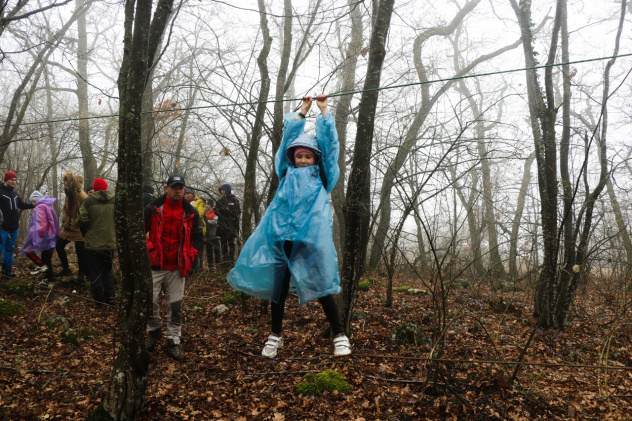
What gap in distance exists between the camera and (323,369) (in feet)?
13.9

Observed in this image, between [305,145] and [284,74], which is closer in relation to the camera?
[305,145]

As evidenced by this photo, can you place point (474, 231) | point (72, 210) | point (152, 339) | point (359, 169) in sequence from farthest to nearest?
point (474, 231), point (72, 210), point (152, 339), point (359, 169)

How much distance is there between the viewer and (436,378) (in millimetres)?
3662

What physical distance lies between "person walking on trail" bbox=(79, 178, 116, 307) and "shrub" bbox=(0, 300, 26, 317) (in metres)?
0.93

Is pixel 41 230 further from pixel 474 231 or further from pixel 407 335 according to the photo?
pixel 474 231

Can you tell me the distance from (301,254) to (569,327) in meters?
4.46

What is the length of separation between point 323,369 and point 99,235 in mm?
3694

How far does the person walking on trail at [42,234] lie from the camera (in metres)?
6.31

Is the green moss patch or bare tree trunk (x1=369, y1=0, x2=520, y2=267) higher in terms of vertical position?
bare tree trunk (x1=369, y1=0, x2=520, y2=267)

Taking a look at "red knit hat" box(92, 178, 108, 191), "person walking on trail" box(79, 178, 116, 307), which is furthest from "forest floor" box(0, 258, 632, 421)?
"red knit hat" box(92, 178, 108, 191)

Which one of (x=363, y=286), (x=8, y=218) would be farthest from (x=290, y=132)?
(x=8, y=218)

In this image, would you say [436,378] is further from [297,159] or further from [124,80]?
[124,80]

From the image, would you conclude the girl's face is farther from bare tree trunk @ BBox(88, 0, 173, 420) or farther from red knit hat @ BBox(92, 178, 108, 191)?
red knit hat @ BBox(92, 178, 108, 191)

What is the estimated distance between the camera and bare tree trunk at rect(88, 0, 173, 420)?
307cm
